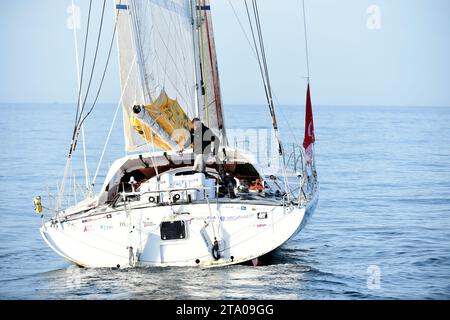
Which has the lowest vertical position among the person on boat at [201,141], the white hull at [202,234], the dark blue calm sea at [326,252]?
the dark blue calm sea at [326,252]

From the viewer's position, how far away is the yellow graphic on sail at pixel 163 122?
554 inches

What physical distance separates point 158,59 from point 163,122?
6.90 ft

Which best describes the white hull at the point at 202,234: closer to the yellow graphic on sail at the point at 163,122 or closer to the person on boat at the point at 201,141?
the person on boat at the point at 201,141

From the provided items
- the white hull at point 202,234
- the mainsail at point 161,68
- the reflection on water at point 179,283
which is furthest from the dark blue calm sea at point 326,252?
the mainsail at point 161,68

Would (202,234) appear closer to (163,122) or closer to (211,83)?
(163,122)

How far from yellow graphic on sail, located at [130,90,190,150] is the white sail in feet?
0.05

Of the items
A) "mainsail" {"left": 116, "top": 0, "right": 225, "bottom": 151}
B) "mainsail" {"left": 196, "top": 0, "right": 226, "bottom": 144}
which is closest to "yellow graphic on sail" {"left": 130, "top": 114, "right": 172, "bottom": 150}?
"mainsail" {"left": 116, "top": 0, "right": 225, "bottom": 151}

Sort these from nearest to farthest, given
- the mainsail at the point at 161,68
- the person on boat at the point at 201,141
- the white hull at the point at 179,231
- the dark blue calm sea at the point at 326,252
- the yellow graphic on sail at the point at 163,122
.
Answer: the dark blue calm sea at the point at 326,252 → the white hull at the point at 179,231 → the yellow graphic on sail at the point at 163,122 → the person on boat at the point at 201,141 → the mainsail at the point at 161,68

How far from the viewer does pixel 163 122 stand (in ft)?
47.4

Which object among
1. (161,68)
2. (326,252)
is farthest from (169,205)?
(326,252)

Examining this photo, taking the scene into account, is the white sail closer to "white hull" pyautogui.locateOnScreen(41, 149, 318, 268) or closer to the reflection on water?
"white hull" pyautogui.locateOnScreen(41, 149, 318, 268)

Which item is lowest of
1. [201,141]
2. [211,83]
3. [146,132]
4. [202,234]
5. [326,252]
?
[326,252]

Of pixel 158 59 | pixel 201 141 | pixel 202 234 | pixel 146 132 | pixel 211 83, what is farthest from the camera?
pixel 211 83
